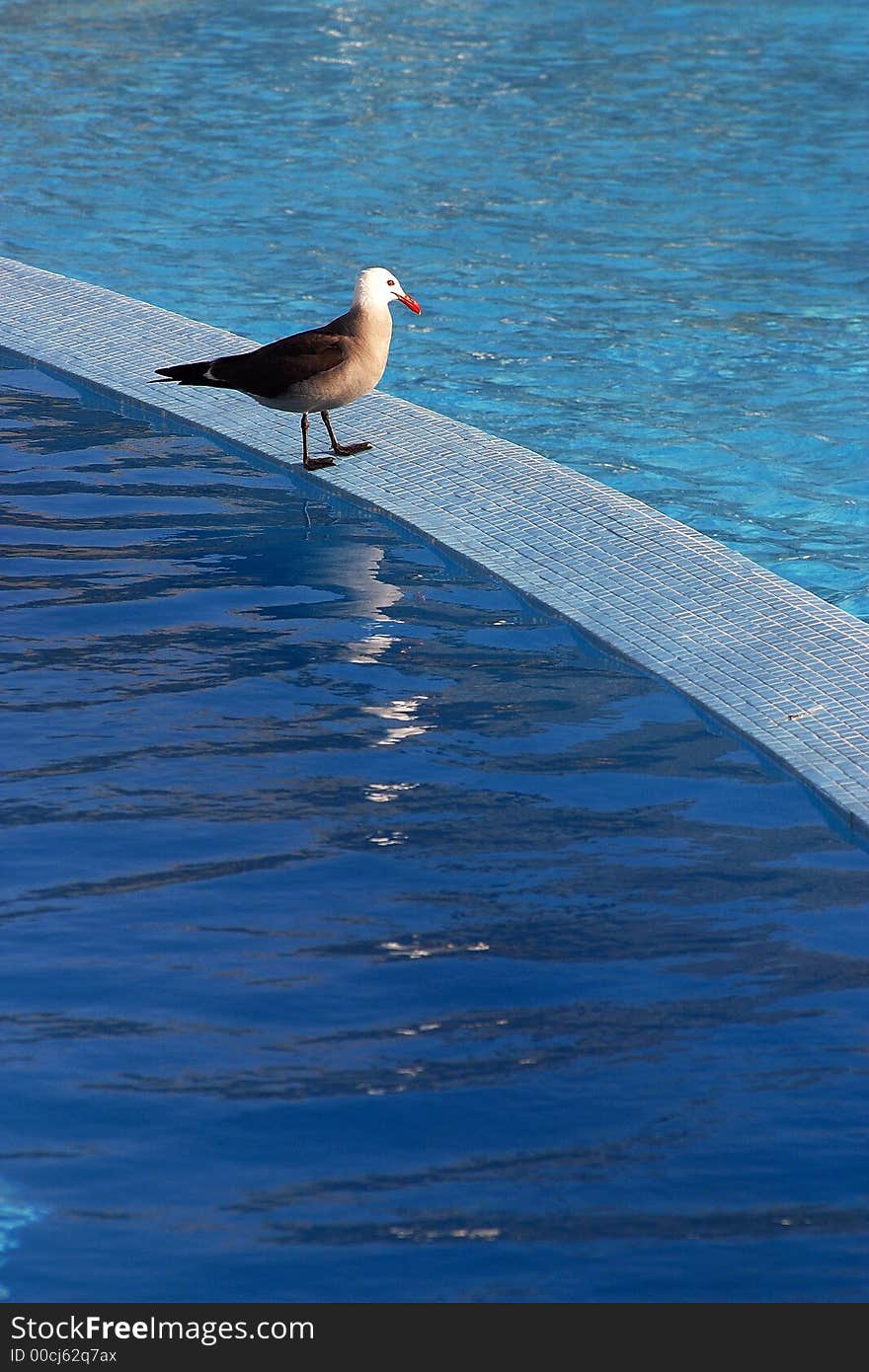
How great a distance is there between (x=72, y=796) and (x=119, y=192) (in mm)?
7772

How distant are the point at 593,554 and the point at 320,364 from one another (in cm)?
116

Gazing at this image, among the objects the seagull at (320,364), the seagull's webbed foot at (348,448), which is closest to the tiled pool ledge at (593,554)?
the seagull's webbed foot at (348,448)

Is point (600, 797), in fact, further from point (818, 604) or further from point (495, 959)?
point (818, 604)

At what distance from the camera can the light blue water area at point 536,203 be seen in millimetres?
7840

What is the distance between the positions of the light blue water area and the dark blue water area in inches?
66.0

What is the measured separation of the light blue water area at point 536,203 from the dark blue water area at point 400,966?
1.68 metres

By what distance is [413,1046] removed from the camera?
374 centimetres

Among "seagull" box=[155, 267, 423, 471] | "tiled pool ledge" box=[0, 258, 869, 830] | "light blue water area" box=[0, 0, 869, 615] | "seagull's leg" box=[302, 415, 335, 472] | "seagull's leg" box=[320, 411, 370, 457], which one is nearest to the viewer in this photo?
"tiled pool ledge" box=[0, 258, 869, 830]

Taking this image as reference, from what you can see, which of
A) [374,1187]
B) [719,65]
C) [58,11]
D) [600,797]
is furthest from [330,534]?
[58,11]

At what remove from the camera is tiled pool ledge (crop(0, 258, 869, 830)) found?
5.06 metres

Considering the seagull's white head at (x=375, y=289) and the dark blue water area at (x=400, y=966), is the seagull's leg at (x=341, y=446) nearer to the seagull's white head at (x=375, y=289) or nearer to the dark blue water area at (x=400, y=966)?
the seagull's white head at (x=375, y=289)

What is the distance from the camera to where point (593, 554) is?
6.18 meters

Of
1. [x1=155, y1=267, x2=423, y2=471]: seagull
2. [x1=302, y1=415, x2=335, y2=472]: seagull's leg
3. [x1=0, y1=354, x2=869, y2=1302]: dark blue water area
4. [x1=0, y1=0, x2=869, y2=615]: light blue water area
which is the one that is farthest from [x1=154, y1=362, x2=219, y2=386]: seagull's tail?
[x1=0, y1=0, x2=869, y2=615]: light blue water area

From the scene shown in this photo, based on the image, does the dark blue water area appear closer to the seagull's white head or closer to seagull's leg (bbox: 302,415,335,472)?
seagull's leg (bbox: 302,415,335,472)
